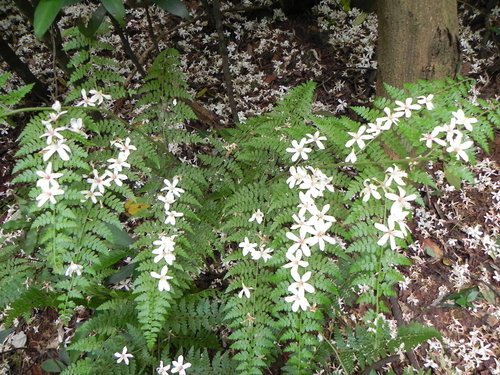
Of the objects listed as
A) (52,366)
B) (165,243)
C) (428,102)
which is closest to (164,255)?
(165,243)

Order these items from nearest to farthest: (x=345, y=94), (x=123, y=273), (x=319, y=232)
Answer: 1. (x=319, y=232)
2. (x=123, y=273)
3. (x=345, y=94)

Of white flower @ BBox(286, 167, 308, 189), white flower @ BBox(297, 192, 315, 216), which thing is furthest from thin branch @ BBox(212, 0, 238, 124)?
white flower @ BBox(297, 192, 315, 216)

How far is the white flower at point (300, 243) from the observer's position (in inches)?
80.0

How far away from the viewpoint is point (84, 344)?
93.4 inches

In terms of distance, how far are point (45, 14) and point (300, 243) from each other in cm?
164

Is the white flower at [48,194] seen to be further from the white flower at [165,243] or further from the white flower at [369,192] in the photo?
the white flower at [369,192]

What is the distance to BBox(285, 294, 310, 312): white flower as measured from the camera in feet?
6.53

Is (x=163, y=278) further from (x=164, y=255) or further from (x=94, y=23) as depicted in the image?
(x=94, y=23)

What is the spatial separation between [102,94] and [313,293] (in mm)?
1459

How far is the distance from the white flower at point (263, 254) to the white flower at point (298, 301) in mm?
233

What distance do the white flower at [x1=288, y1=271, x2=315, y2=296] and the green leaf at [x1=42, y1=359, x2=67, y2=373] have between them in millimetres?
1604

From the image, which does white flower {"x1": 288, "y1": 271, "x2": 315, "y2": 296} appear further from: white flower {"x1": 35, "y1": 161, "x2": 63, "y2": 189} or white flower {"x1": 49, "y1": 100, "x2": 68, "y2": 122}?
white flower {"x1": 49, "y1": 100, "x2": 68, "y2": 122}

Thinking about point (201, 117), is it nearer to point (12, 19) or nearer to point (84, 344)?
point (84, 344)

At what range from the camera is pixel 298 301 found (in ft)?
6.57
